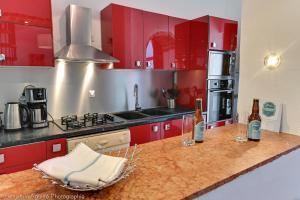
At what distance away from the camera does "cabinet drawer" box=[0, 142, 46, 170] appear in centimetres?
162

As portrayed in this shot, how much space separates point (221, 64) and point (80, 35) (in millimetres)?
1905

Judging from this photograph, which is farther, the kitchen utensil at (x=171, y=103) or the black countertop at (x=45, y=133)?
the kitchen utensil at (x=171, y=103)

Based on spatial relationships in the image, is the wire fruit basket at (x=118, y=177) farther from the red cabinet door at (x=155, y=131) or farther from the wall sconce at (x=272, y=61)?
the red cabinet door at (x=155, y=131)

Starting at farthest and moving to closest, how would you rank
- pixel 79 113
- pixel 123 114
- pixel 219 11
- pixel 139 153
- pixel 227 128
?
1. pixel 219 11
2. pixel 123 114
3. pixel 79 113
4. pixel 227 128
5. pixel 139 153

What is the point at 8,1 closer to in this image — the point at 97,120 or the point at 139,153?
the point at 97,120

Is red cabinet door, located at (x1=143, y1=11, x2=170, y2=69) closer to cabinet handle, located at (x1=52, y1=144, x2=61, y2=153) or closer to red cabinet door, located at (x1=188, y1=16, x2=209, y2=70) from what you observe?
red cabinet door, located at (x1=188, y1=16, x2=209, y2=70)

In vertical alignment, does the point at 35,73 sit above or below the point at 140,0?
below

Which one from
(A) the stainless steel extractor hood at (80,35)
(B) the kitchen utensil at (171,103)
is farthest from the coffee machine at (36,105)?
(B) the kitchen utensil at (171,103)

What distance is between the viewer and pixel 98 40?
2.61 meters

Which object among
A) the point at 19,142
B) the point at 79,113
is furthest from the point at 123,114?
the point at 19,142

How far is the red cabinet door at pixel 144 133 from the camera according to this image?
2.31 m

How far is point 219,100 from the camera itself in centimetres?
311

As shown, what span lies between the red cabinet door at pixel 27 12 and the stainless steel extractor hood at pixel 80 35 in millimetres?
291

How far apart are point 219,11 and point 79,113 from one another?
2903 mm
